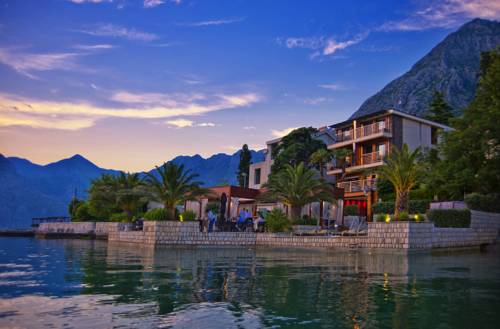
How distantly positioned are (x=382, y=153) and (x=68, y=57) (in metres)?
28.6

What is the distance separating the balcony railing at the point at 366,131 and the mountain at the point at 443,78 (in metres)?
81.2

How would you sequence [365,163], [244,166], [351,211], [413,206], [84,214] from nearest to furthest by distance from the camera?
1. [413,206]
2. [351,211]
3. [365,163]
4. [84,214]
5. [244,166]

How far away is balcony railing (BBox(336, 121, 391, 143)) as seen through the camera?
4241 cm

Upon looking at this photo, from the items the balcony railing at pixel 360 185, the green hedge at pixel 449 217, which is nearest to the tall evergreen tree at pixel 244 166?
the balcony railing at pixel 360 185

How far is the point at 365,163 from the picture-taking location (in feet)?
143

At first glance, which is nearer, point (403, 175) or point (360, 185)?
point (403, 175)

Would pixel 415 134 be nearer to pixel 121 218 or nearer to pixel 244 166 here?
pixel 121 218

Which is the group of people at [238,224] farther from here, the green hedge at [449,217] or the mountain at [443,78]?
the mountain at [443,78]

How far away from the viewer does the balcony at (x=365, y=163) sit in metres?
42.1

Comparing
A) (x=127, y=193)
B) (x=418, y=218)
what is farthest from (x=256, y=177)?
(x=418, y=218)

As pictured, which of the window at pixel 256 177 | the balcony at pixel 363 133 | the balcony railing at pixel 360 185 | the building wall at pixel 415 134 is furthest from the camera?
the window at pixel 256 177

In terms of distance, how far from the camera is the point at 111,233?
117ft

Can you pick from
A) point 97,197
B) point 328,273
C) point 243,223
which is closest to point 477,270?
point 328,273

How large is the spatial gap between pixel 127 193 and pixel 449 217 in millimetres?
24312
